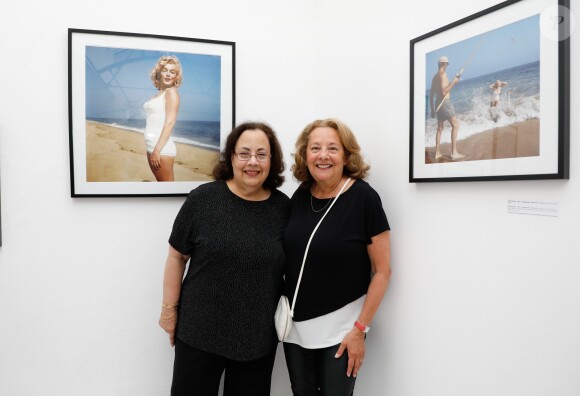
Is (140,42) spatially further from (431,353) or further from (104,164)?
(431,353)

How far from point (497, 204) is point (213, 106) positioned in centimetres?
131

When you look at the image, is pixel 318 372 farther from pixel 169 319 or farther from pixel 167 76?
pixel 167 76

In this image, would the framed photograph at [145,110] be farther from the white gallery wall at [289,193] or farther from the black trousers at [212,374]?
the black trousers at [212,374]

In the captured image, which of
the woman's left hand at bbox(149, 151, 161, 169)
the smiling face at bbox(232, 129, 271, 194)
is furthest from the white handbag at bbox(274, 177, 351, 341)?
the woman's left hand at bbox(149, 151, 161, 169)

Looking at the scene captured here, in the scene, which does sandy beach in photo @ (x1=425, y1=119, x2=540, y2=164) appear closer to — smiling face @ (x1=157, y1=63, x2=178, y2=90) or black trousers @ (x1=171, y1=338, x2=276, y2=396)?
black trousers @ (x1=171, y1=338, x2=276, y2=396)

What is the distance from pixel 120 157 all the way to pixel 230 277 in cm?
79

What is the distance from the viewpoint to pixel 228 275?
1.48 m

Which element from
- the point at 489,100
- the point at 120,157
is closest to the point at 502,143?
the point at 489,100

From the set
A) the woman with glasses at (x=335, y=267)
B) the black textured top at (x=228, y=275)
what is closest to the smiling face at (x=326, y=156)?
the woman with glasses at (x=335, y=267)

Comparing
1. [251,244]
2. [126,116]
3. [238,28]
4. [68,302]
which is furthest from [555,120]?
[68,302]

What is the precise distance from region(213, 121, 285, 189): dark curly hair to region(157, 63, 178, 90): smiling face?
46 cm

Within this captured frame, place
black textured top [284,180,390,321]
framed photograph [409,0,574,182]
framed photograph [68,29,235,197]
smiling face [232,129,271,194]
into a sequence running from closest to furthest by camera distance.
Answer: framed photograph [409,0,574,182], black textured top [284,180,390,321], smiling face [232,129,271,194], framed photograph [68,29,235,197]

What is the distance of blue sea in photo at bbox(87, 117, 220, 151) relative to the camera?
5.95 feet

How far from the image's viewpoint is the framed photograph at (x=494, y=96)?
1.00m
